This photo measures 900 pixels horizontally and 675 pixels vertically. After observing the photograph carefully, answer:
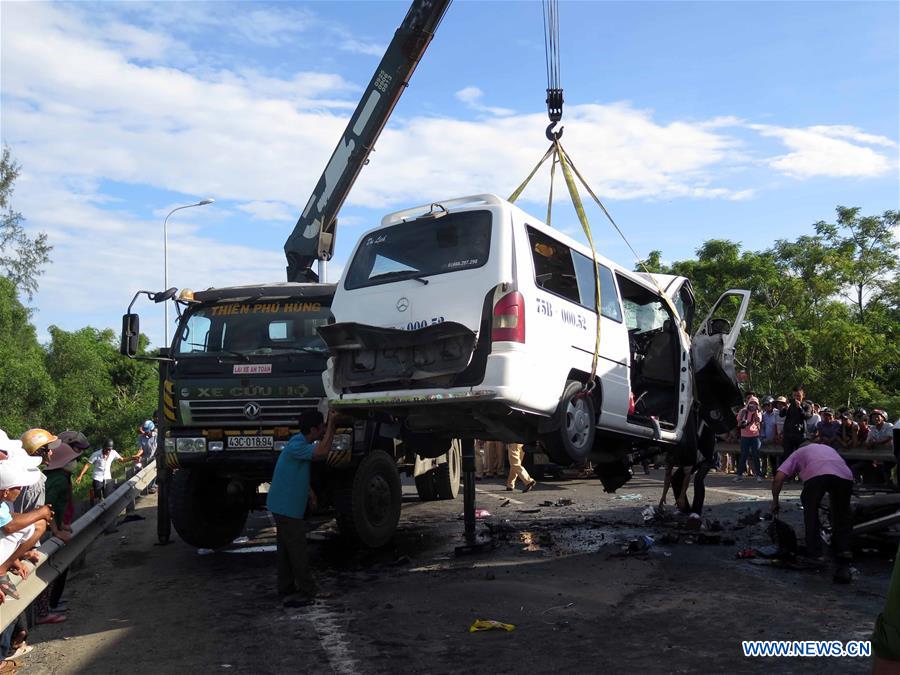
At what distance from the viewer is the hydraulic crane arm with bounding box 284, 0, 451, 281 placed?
45.0ft

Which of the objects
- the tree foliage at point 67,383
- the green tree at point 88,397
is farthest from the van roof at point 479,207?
the green tree at point 88,397

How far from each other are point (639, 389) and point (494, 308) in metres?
3.38

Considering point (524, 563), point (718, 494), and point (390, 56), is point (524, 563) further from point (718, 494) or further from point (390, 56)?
point (390, 56)

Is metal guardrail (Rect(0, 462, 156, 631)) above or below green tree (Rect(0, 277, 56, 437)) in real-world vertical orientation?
below

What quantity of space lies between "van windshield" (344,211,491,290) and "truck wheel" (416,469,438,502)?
24.0ft

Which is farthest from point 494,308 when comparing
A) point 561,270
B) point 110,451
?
point 110,451

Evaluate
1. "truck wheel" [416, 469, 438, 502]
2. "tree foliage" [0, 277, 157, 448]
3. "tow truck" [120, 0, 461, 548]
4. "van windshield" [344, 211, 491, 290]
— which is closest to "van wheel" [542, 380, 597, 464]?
"van windshield" [344, 211, 491, 290]

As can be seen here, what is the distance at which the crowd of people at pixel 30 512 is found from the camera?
5258 millimetres

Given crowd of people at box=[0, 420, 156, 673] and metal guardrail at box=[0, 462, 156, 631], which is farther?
metal guardrail at box=[0, 462, 156, 631]

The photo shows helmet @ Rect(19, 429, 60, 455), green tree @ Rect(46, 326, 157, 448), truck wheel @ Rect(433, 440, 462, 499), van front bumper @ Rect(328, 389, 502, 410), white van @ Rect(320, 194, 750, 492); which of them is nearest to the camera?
helmet @ Rect(19, 429, 60, 455)

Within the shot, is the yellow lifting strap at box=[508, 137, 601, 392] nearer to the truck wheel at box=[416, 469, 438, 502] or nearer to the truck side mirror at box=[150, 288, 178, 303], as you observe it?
the truck side mirror at box=[150, 288, 178, 303]

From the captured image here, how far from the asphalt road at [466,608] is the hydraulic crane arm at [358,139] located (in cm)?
562

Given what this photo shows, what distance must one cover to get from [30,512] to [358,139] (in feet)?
32.6

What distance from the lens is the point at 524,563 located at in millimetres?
8547
